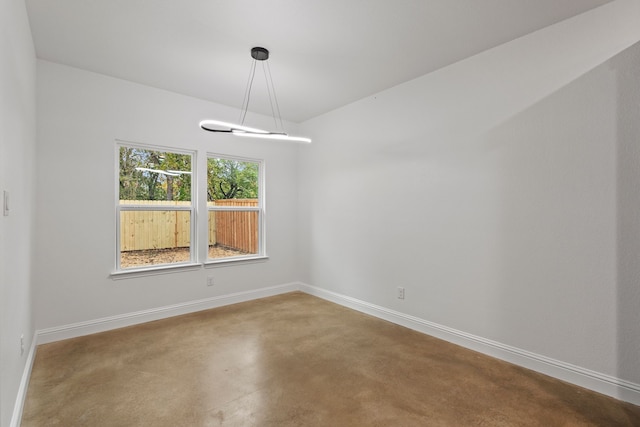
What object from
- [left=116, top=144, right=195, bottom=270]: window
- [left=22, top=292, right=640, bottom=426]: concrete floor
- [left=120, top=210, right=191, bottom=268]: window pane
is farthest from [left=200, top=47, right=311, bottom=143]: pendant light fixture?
[left=22, top=292, right=640, bottom=426]: concrete floor

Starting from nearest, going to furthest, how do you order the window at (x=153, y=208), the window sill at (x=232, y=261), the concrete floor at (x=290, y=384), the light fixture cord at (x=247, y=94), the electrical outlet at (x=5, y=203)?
1. the electrical outlet at (x=5, y=203)
2. the concrete floor at (x=290, y=384)
3. the light fixture cord at (x=247, y=94)
4. the window at (x=153, y=208)
5. the window sill at (x=232, y=261)

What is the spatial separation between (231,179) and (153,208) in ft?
3.67

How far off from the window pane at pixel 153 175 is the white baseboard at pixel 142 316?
133 cm

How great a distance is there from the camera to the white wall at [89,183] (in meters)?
3.08

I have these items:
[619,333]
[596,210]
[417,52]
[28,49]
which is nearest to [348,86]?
[417,52]

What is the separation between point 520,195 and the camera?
2.65m

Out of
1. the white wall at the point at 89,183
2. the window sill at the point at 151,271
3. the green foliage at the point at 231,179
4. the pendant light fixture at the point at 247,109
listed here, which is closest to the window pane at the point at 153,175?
the white wall at the point at 89,183

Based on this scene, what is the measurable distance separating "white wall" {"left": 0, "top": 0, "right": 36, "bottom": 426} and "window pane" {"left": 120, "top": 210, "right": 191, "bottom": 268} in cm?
102

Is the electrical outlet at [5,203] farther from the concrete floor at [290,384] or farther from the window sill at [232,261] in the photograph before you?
the window sill at [232,261]

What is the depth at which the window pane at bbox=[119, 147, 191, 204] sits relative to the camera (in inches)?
143

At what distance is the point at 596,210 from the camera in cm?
227

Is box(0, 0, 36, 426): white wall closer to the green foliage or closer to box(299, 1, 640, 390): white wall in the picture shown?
the green foliage

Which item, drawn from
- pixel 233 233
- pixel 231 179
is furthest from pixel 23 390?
pixel 231 179

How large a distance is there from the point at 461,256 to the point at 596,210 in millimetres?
1094
